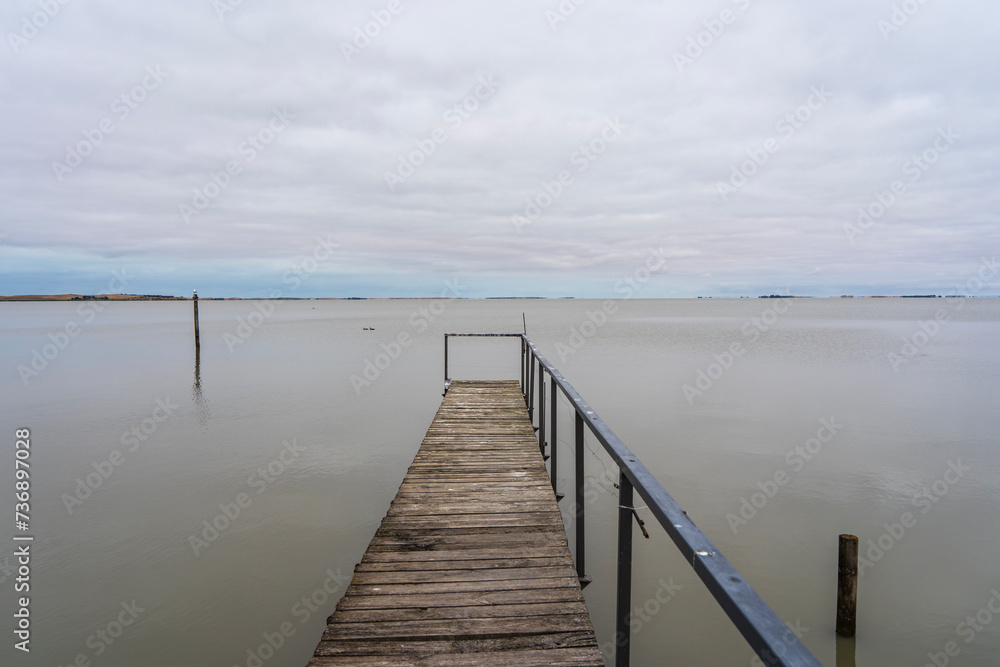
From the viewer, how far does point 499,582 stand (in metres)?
2.88

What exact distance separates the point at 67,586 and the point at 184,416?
25.2 feet

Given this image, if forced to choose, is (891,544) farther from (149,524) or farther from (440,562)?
(149,524)

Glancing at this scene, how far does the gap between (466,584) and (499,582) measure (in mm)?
179

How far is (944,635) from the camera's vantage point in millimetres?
4246

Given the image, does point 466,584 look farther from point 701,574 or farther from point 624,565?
point 701,574

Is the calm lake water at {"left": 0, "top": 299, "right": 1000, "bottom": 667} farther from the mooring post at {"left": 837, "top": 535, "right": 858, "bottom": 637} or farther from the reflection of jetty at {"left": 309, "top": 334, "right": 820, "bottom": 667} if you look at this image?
the reflection of jetty at {"left": 309, "top": 334, "right": 820, "bottom": 667}

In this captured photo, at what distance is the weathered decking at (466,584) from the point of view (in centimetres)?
231

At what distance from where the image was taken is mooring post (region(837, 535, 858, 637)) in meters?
3.79

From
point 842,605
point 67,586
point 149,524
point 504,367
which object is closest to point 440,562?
point 842,605

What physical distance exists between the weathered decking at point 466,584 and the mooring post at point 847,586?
2.11 m

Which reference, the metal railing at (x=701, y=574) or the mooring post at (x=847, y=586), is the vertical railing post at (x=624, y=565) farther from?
the mooring post at (x=847, y=586)

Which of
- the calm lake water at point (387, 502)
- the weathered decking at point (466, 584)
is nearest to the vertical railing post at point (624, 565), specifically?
the weathered decking at point (466, 584)

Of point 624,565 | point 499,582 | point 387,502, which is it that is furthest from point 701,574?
point 387,502

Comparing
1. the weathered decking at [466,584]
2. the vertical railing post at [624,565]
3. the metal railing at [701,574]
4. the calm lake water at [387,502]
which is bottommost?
the calm lake water at [387,502]
